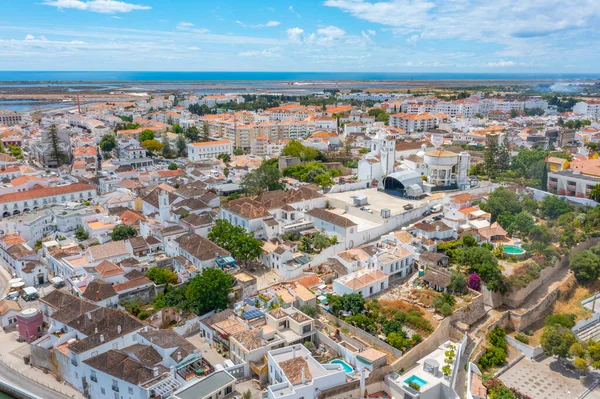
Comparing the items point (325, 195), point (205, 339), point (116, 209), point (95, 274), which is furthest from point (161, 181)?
point (205, 339)

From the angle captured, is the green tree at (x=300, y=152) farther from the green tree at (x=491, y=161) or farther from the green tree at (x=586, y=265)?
the green tree at (x=586, y=265)

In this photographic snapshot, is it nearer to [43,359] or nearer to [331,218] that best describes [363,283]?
[331,218]

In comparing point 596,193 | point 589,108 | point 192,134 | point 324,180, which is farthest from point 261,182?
point 589,108

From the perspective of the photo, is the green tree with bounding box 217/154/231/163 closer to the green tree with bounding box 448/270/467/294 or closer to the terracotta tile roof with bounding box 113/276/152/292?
the terracotta tile roof with bounding box 113/276/152/292

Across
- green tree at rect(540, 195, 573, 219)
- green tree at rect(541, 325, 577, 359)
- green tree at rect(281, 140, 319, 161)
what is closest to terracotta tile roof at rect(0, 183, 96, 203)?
green tree at rect(281, 140, 319, 161)

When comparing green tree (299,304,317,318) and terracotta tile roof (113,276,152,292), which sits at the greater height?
terracotta tile roof (113,276,152,292)

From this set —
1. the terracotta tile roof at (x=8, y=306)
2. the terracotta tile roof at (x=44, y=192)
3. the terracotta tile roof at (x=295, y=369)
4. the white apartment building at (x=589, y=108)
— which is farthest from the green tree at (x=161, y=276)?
the white apartment building at (x=589, y=108)

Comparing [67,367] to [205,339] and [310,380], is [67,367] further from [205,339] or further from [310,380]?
[310,380]
